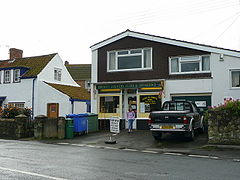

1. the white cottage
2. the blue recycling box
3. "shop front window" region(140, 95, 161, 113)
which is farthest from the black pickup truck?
the white cottage

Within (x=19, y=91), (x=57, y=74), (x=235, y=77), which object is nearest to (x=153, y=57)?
(x=235, y=77)

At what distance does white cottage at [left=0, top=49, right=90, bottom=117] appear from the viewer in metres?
26.4

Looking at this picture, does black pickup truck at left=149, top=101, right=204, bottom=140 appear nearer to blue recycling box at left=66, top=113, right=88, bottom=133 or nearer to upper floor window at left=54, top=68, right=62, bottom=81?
blue recycling box at left=66, top=113, right=88, bottom=133

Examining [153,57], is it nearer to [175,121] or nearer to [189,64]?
[189,64]

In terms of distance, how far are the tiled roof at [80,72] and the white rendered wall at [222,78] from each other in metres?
28.8

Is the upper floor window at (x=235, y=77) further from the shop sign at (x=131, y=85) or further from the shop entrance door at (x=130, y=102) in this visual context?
the shop entrance door at (x=130, y=102)

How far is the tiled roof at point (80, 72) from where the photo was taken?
4619 centimetres

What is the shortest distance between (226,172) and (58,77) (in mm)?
24815

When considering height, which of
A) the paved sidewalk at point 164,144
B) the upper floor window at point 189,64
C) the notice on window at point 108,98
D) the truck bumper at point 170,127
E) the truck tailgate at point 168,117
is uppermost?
the upper floor window at point 189,64

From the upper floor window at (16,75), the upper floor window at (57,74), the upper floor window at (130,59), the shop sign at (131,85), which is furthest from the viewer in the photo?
the upper floor window at (57,74)

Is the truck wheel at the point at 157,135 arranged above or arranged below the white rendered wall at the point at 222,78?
below

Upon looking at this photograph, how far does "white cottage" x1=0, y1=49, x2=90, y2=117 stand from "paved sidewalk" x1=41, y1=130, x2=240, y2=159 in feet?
26.9

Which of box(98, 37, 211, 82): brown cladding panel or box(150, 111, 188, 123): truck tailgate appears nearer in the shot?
box(150, 111, 188, 123): truck tailgate

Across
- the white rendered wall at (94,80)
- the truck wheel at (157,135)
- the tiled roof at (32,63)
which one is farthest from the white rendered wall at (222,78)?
the tiled roof at (32,63)
